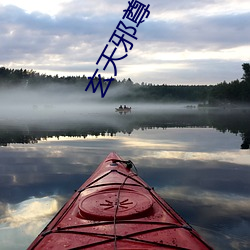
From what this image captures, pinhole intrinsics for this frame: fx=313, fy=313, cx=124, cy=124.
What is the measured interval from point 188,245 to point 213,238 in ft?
7.51

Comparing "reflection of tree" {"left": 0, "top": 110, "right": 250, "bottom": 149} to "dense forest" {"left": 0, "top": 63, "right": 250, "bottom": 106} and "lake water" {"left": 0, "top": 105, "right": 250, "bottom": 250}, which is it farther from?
"dense forest" {"left": 0, "top": 63, "right": 250, "bottom": 106}

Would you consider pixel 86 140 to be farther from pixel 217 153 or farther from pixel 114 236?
pixel 114 236

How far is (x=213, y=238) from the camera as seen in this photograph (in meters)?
6.25

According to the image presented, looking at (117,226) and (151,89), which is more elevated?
(151,89)

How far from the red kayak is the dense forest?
322 feet

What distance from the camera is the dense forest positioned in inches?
3947

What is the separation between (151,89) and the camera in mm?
178000

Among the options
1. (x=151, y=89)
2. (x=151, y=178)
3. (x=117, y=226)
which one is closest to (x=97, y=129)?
(x=151, y=178)

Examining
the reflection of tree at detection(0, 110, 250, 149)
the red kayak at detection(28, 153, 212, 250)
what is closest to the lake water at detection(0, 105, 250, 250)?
the red kayak at detection(28, 153, 212, 250)

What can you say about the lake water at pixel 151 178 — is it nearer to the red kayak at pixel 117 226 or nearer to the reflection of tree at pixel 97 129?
Result: the red kayak at pixel 117 226

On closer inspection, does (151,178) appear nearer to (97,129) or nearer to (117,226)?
(117,226)

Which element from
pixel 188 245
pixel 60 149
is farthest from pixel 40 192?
→ pixel 60 149

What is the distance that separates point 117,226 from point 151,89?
175383 mm

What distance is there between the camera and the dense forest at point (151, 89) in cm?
10025
